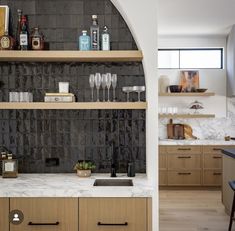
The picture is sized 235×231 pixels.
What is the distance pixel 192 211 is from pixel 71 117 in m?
2.76

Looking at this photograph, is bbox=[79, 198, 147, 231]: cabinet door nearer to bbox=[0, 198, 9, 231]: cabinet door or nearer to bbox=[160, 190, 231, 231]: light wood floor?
bbox=[0, 198, 9, 231]: cabinet door

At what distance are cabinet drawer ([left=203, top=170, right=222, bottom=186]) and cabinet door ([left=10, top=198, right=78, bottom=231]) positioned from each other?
425cm

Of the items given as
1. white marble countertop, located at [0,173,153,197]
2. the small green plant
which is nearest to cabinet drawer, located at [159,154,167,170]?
the small green plant

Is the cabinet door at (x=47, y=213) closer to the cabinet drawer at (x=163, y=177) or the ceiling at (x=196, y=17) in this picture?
the ceiling at (x=196, y=17)

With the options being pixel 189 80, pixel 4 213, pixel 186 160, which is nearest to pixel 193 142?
pixel 186 160

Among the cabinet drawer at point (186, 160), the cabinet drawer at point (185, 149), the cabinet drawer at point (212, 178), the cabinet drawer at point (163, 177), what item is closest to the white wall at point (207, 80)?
the cabinet drawer at point (185, 149)

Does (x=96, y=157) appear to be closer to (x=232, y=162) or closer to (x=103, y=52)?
(x=103, y=52)

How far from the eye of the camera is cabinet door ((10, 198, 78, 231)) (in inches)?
112

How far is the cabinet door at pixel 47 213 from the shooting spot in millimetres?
2840

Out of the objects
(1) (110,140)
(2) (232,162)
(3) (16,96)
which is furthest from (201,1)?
(3) (16,96)

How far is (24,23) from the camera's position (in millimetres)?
3344

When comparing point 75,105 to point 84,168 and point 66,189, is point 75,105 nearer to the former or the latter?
point 84,168

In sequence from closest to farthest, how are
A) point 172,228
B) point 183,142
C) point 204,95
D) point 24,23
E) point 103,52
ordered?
1. point 103,52
2. point 24,23
3. point 172,228
4. point 183,142
5. point 204,95

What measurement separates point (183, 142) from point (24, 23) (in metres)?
4.08
